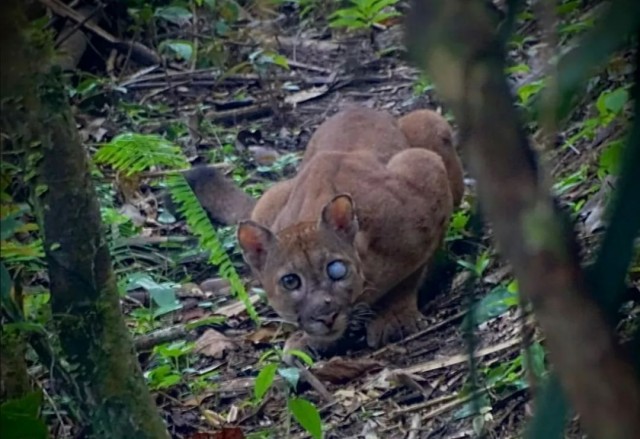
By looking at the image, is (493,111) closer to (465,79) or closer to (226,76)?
(465,79)

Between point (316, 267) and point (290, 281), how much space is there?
118mm

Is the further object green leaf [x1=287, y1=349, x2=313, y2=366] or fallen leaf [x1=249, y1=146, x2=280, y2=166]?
fallen leaf [x1=249, y1=146, x2=280, y2=166]

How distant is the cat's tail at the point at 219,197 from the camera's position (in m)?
5.70

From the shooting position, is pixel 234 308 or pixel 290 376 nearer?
pixel 290 376

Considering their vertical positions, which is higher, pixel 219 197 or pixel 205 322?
pixel 205 322

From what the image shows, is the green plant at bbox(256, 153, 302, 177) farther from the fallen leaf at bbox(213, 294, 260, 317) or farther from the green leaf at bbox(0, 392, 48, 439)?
the green leaf at bbox(0, 392, 48, 439)

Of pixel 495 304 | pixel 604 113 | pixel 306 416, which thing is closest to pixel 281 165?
pixel 604 113

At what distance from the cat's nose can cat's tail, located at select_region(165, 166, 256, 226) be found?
1.24 metres

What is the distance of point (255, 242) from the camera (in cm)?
495

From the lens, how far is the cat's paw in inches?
186

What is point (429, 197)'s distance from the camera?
5.13 m

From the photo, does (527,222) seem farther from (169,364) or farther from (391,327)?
(391,327)

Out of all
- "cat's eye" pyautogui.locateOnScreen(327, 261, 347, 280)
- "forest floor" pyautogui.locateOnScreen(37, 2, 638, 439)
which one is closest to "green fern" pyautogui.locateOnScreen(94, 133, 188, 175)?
"forest floor" pyautogui.locateOnScreen(37, 2, 638, 439)

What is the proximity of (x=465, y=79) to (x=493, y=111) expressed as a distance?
0.04 m
